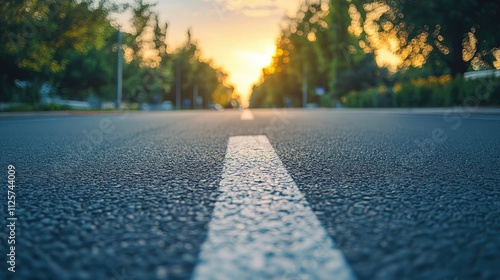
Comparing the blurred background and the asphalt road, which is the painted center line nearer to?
the asphalt road

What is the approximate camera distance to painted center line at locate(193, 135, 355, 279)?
0.94 metres

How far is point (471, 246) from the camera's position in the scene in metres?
1.13

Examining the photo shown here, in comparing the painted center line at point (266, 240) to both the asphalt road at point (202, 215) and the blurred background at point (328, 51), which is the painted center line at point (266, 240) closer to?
the asphalt road at point (202, 215)

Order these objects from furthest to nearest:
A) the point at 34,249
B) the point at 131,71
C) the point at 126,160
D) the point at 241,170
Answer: the point at 131,71 → the point at 126,160 → the point at 241,170 → the point at 34,249

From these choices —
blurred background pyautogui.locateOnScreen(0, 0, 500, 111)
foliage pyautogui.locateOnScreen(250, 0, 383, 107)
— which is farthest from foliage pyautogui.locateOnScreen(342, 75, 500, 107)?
foliage pyautogui.locateOnScreen(250, 0, 383, 107)

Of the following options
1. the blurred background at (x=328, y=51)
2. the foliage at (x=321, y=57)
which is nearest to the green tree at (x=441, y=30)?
the blurred background at (x=328, y=51)

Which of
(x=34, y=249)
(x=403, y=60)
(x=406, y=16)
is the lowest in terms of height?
(x=34, y=249)

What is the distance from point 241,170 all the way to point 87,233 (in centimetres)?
126

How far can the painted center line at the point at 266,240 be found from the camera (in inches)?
37.2

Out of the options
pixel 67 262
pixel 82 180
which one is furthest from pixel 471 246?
pixel 82 180

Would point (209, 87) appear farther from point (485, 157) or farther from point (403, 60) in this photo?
point (485, 157)

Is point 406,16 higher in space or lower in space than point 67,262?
higher

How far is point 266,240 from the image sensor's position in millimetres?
1146

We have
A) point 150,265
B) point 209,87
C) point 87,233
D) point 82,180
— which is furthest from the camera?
point 209,87
